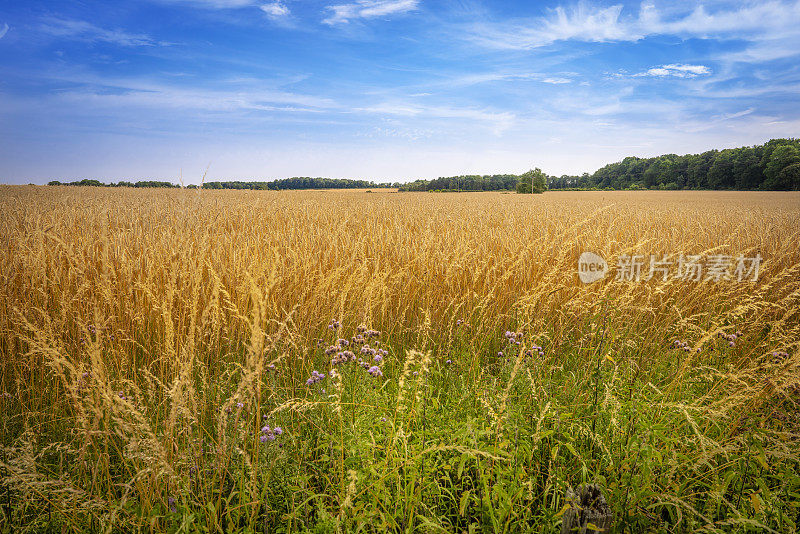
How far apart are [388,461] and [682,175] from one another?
93.4 meters

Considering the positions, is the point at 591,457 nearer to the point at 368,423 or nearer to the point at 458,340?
the point at 368,423

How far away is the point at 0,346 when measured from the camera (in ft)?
9.39

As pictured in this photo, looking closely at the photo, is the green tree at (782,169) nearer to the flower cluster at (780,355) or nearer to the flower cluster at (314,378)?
the flower cluster at (780,355)

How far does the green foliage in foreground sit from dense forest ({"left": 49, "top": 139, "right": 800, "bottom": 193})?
42.2m

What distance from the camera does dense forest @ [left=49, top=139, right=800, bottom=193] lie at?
2127 inches

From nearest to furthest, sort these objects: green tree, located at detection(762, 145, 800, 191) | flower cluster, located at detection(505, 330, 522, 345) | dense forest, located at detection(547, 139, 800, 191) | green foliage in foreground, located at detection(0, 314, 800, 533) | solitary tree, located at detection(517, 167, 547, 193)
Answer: green foliage in foreground, located at detection(0, 314, 800, 533) → flower cluster, located at detection(505, 330, 522, 345) → green tree, located at detection(762, 145, 800, 191) → dense forest, located at detection(547, 139, 800, 191) → solitary tree, located at detection(517, 167, 547, 193)

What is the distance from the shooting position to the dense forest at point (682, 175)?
54.0 meters

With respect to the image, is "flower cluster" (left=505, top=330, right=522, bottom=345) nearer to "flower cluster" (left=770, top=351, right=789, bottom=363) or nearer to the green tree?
"flower cluster" (left=770, top=351, right=789, bottom=363)

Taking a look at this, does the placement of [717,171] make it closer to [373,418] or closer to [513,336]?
[513,336]

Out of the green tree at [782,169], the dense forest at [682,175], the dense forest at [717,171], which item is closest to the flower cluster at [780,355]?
the dense forest at [682,175]

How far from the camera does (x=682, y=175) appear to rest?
242 feet

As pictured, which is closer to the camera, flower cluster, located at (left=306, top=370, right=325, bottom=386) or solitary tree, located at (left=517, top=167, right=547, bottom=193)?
flower cluster, located at (left=306, top=370, right=325, bottom=386)

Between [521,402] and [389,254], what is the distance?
278 centimetres

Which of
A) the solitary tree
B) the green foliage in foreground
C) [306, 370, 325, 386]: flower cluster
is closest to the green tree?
the solitary tree
